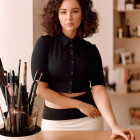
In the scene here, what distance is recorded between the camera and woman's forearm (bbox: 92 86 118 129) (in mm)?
1353

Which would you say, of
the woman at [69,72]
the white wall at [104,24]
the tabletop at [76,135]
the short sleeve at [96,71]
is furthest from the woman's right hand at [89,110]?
the white wall at [104,24]

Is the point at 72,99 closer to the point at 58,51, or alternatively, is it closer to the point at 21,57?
the point at 58,51

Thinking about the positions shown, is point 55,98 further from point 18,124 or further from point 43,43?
point 18,124

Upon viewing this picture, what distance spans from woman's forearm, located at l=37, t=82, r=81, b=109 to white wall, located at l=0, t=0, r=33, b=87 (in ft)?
2.33

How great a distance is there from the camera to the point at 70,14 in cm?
146

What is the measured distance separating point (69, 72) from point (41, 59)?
17 cm

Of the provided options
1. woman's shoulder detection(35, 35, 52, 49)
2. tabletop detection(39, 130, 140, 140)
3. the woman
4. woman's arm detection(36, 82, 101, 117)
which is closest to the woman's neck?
the woman

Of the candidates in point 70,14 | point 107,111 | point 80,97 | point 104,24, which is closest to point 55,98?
point 80,97

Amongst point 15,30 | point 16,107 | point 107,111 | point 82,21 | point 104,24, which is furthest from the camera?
point 104,24

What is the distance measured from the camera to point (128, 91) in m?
3.79

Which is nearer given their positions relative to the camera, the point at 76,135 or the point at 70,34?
the point at 76,135

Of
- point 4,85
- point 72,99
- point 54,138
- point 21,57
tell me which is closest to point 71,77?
point 72,99

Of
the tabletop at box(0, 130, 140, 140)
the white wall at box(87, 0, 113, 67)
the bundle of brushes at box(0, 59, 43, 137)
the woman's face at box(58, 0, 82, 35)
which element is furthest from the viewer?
the white wall at box(87, 0, 113, 67)

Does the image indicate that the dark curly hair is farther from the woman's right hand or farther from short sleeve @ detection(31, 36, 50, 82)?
the woman's right hand
